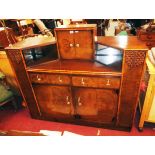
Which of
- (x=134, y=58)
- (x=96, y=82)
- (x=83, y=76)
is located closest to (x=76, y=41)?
(x=83, y=76)

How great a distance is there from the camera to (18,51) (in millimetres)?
1808

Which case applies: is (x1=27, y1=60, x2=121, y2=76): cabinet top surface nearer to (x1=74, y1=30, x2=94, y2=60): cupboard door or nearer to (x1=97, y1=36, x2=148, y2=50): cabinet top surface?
(x1=74, y1=30, x2=94, y2=60): cupboard door

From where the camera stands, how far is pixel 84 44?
6.03ft

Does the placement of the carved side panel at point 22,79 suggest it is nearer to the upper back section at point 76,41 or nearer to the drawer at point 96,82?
the upper back section at point 76,41

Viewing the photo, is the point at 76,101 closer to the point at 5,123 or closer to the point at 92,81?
the point at 92,81

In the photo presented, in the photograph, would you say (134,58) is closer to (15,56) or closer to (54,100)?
(54,100)

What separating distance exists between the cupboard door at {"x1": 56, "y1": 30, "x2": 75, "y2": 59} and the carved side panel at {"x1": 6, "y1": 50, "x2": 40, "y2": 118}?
50cm

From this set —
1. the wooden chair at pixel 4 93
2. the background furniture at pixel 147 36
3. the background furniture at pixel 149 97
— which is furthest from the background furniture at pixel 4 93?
the background furniture at pixel 147 36

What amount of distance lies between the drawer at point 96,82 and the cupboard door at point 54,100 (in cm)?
19

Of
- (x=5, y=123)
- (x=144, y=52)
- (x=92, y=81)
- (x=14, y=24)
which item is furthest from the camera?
(x=14, y=24)

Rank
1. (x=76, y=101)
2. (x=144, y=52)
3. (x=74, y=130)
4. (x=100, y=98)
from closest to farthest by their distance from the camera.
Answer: (x=144, y=52) < (x=100, y=98) < (x=76, y=101) < (x=74, y=130)

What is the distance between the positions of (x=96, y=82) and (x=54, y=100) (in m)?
0.69
